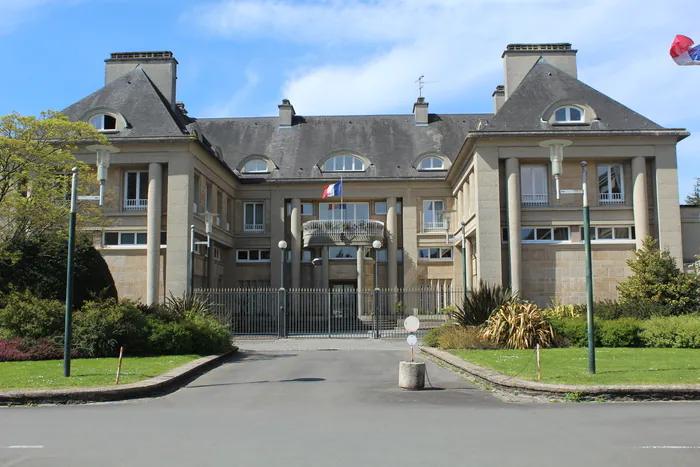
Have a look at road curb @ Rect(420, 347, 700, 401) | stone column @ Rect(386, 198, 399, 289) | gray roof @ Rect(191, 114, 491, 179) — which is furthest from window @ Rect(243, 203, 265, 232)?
road curb @ Rect(420, 347, 700, 401)

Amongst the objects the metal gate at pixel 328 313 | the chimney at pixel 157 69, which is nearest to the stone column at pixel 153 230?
the metal gate at pixel 328 313

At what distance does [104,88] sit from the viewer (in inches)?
1438

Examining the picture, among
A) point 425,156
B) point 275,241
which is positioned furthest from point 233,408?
point 425,156

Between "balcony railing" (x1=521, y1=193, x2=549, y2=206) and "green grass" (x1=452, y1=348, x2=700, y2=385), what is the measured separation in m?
13.6

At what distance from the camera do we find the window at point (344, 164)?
4100cm

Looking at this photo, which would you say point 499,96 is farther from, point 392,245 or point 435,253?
point 392,245

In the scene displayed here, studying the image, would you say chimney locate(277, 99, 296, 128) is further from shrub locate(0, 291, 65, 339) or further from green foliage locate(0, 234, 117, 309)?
shrub locate(0, 291, 65, 339)

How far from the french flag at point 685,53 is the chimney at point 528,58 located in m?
25.6

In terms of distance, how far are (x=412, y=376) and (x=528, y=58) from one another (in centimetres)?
2982

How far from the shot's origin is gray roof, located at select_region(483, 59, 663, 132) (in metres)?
32.2

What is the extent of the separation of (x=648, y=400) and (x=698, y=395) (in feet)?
2.78

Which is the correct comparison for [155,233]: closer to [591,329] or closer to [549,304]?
[549,304]

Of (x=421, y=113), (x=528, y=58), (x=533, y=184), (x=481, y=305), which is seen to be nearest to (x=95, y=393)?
(x=481, y=305)

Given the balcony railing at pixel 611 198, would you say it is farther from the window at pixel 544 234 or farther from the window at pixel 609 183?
the window at pixel 544 234
